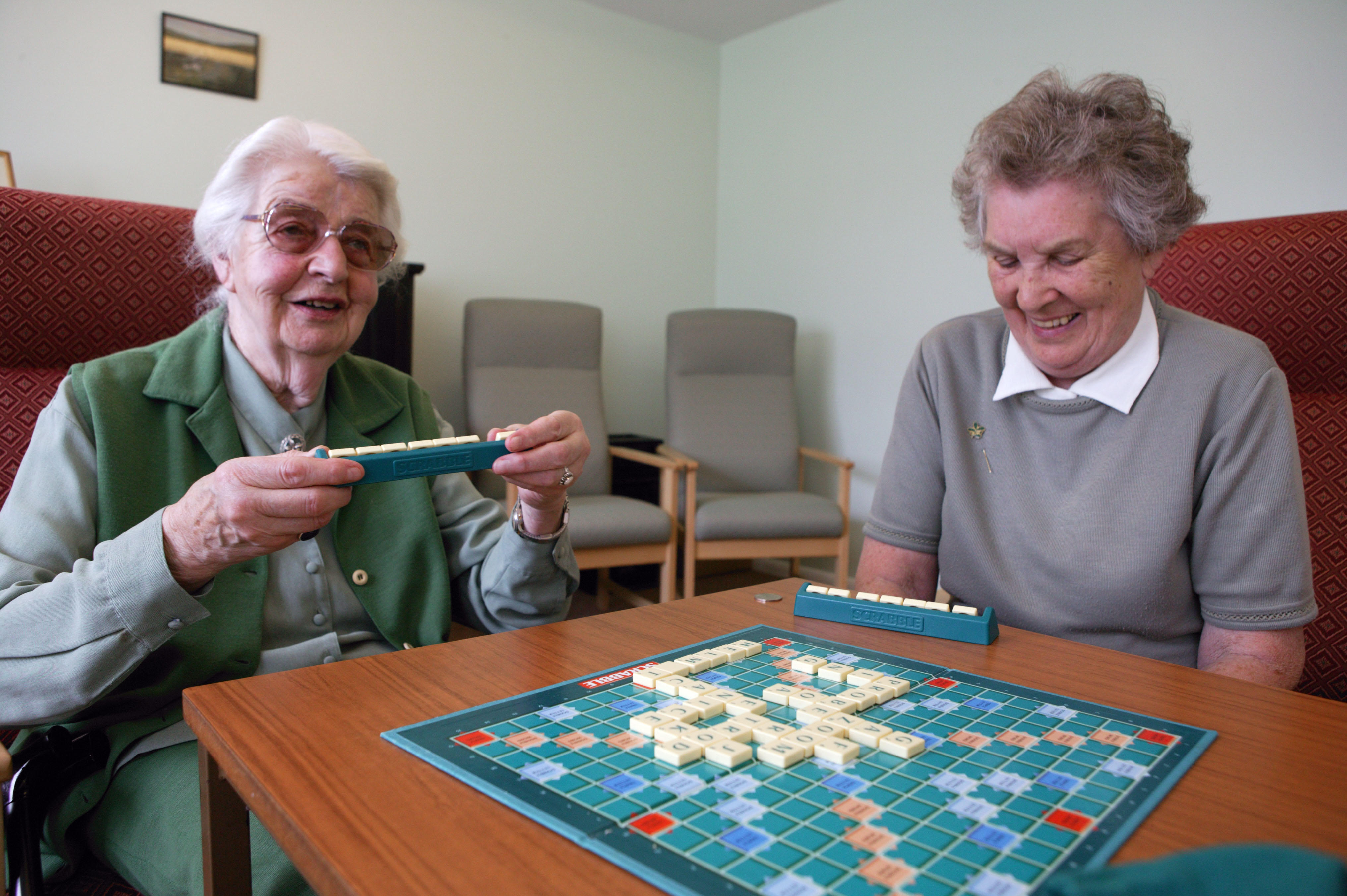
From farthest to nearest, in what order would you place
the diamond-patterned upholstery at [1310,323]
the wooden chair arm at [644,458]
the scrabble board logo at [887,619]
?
the wooden chair arm at [644,458] < the diamond-patterned upholstery at [1310,323] < the scrabble board logo at [887,619]

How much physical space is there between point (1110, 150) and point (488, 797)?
1169mm

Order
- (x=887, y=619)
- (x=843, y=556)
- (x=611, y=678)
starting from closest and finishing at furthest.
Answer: (x=611, y=678) < (x=887, y=619) < (x=843, y=556)

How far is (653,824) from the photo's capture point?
591 millimetres

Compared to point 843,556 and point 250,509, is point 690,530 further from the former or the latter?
point 250,509

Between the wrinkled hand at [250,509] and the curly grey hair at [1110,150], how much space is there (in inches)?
39.9

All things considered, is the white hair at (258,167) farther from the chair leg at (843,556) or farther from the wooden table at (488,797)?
the chair leg at (843,556)

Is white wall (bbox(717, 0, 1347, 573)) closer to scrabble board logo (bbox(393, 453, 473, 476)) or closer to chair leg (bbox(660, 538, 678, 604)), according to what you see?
chair leg (bbox(660, 538, 678, 604))

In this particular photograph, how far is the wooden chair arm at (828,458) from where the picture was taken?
3.66 m

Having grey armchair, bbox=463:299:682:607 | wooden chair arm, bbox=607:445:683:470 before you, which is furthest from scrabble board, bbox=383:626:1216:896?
wooden chair arm, bbox=607:445:683:470

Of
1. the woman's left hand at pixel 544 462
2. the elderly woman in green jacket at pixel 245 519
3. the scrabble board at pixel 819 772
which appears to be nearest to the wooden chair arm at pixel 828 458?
the elderly woman in green jacket at pixel 245 519

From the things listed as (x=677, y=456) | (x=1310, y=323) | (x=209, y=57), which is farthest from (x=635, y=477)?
(x=1310, y=323)

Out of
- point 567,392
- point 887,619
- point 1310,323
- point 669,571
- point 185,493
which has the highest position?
point 1310,323

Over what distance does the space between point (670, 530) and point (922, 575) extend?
2.00 metres

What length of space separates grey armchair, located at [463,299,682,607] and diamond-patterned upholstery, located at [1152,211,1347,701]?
6.92 feet
